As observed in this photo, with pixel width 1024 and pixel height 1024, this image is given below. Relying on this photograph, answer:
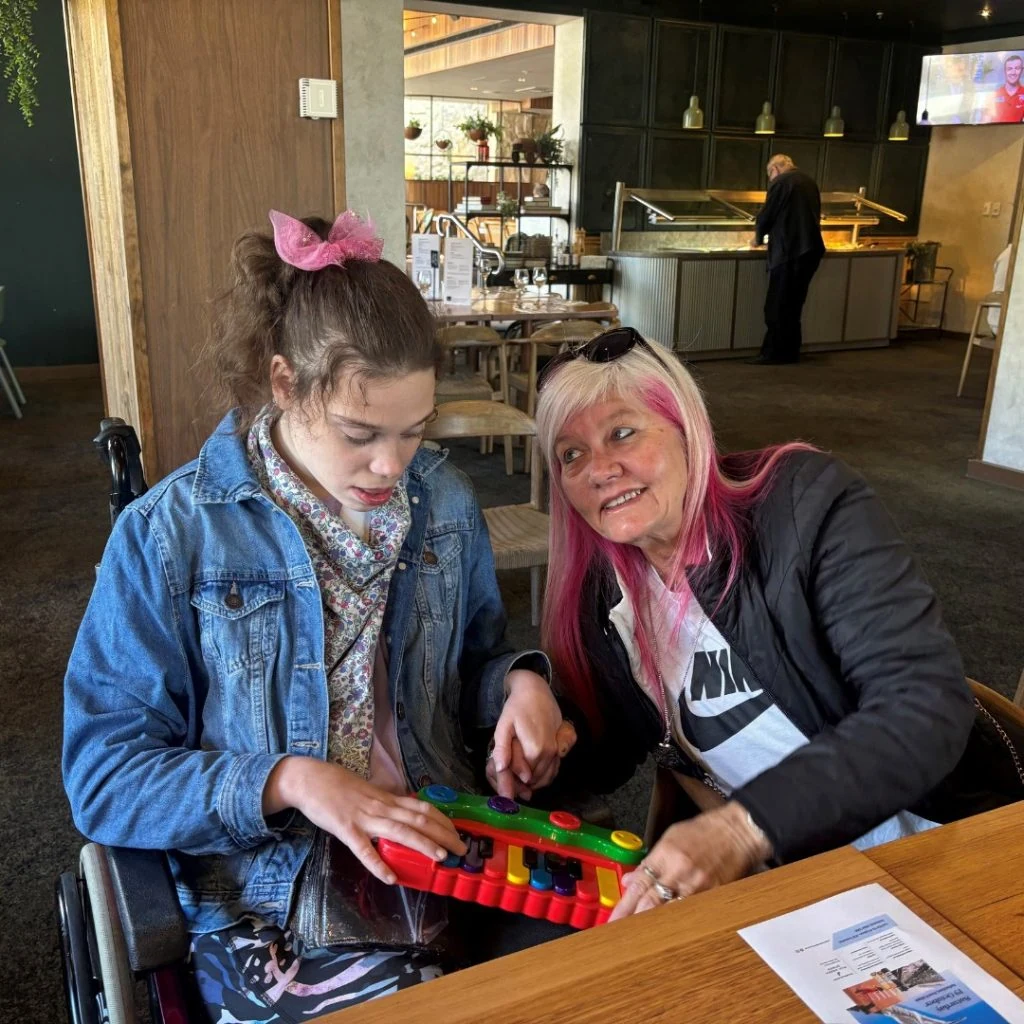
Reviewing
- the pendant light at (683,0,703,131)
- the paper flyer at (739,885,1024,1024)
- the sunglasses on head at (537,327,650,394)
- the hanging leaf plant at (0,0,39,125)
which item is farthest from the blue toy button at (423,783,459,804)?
the pendant light at (683,0,703,131)

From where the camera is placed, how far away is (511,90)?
550 inches

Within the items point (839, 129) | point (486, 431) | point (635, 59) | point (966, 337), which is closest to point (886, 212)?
point (839, 129)

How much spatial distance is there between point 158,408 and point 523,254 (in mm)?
5207

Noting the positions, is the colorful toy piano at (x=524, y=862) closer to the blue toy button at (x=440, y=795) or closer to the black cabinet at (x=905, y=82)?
the blue toy button at (x=440, y=795)

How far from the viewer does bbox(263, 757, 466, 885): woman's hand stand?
3.17ft

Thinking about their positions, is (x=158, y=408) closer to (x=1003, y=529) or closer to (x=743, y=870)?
(x=743, y=870)

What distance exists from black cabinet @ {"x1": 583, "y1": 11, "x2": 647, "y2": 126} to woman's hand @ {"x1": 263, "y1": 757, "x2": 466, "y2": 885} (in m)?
8.91

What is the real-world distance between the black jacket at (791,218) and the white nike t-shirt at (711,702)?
8.11 m

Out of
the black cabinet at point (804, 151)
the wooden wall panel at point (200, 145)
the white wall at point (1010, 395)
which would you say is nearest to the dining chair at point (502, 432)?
the wooden wall panel at point (200, 145)

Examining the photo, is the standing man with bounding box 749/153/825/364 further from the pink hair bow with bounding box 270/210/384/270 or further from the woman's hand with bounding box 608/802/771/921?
the woman's hand with bounding box 608/802/771/921

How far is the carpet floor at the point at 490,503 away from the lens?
2154mm

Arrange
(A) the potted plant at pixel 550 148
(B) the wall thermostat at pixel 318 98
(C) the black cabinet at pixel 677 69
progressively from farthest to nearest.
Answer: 1. (C) the black cabinet at pixel 677 69
2. (A) the potted plant at pixel 550 148
3. (B) the wall thermostat at pixel 318 98

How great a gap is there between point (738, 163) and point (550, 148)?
220cm

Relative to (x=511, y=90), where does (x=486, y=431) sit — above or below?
below
